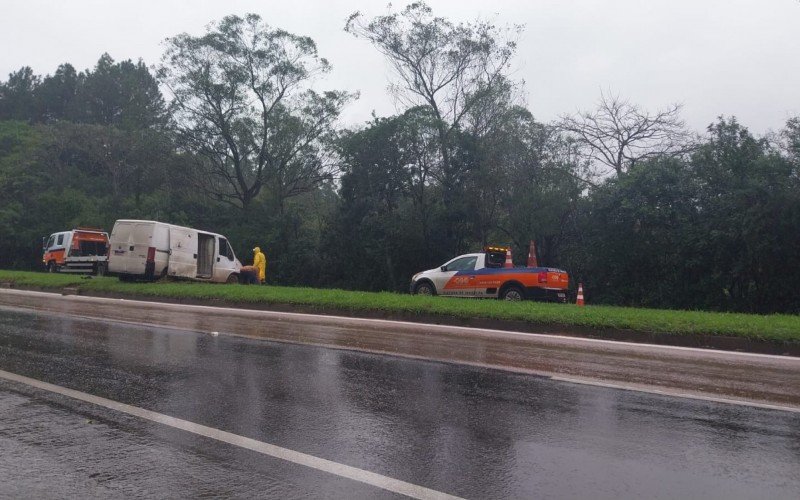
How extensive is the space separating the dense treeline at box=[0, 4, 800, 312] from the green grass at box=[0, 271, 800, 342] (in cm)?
898

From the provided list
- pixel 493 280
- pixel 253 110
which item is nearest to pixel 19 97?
pixel 253 110

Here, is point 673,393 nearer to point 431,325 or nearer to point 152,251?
point 431,325

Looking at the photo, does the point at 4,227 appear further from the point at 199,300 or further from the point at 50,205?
the point at 199,300

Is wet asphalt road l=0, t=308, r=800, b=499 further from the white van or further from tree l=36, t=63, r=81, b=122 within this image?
tree l=36, t=63, r=81, b=122

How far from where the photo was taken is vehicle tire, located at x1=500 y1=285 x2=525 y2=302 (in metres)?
19.6

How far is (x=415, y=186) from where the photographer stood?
31.9m

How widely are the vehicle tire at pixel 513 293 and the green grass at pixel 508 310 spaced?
2.84m

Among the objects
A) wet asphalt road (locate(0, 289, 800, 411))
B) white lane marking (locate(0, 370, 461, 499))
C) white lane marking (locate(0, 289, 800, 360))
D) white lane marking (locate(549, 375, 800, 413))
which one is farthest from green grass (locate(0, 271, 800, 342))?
white lane marking (locate(0, 370, 461, 499))

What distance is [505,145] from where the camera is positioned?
28.9 metres

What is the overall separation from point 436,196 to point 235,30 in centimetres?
1657

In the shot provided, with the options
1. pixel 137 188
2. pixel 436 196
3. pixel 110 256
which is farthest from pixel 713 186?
pixel 137 188

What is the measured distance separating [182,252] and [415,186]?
40.4 feet

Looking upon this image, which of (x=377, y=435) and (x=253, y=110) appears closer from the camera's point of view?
(x=377, y=435)

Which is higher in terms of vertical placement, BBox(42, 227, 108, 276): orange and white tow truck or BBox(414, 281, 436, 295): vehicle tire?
BBox(42, 227, 108, 276): orange and white tow truck
